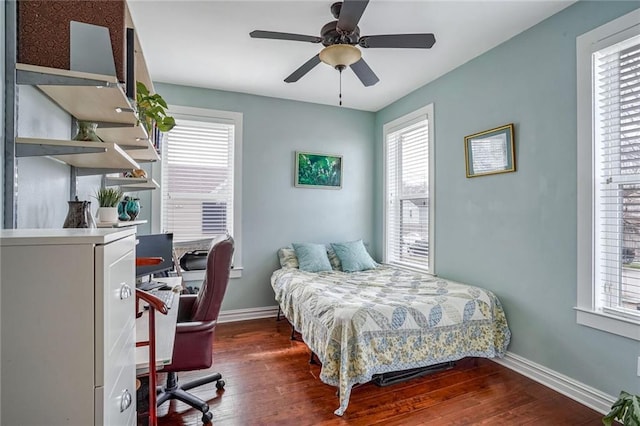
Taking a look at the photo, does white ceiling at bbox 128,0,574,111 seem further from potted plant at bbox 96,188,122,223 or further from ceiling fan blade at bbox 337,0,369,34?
potted plant at bbox 96,188,122,223

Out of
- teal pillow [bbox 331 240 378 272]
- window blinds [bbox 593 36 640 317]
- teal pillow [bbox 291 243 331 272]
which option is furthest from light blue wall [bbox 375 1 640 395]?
teal pillow [bbox 291 243 331 272]

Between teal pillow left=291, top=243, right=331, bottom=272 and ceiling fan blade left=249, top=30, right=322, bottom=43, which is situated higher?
ceiling fan blade left=249, top=30, right=322, bottom=43

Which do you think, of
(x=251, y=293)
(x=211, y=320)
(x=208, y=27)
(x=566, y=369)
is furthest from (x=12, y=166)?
(x=566, y=369)

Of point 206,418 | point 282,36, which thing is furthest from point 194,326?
point 282,36

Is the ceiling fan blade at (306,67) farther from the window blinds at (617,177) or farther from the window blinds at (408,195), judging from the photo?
the window blinds at (617,177)

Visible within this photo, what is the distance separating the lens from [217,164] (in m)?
3.84

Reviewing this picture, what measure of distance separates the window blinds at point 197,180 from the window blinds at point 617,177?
3346 mm

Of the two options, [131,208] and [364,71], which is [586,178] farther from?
[131,208]

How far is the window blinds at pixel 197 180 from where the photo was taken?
3.66 m

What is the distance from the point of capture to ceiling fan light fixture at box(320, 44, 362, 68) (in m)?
2.14

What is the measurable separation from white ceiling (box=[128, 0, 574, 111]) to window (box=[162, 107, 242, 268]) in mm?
413

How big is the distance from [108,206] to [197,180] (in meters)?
1.85

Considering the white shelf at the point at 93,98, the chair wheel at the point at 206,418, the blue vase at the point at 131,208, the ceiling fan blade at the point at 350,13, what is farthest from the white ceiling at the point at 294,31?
the chair wheel at the point at 206,418

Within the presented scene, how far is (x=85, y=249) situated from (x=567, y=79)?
9.53 feet
